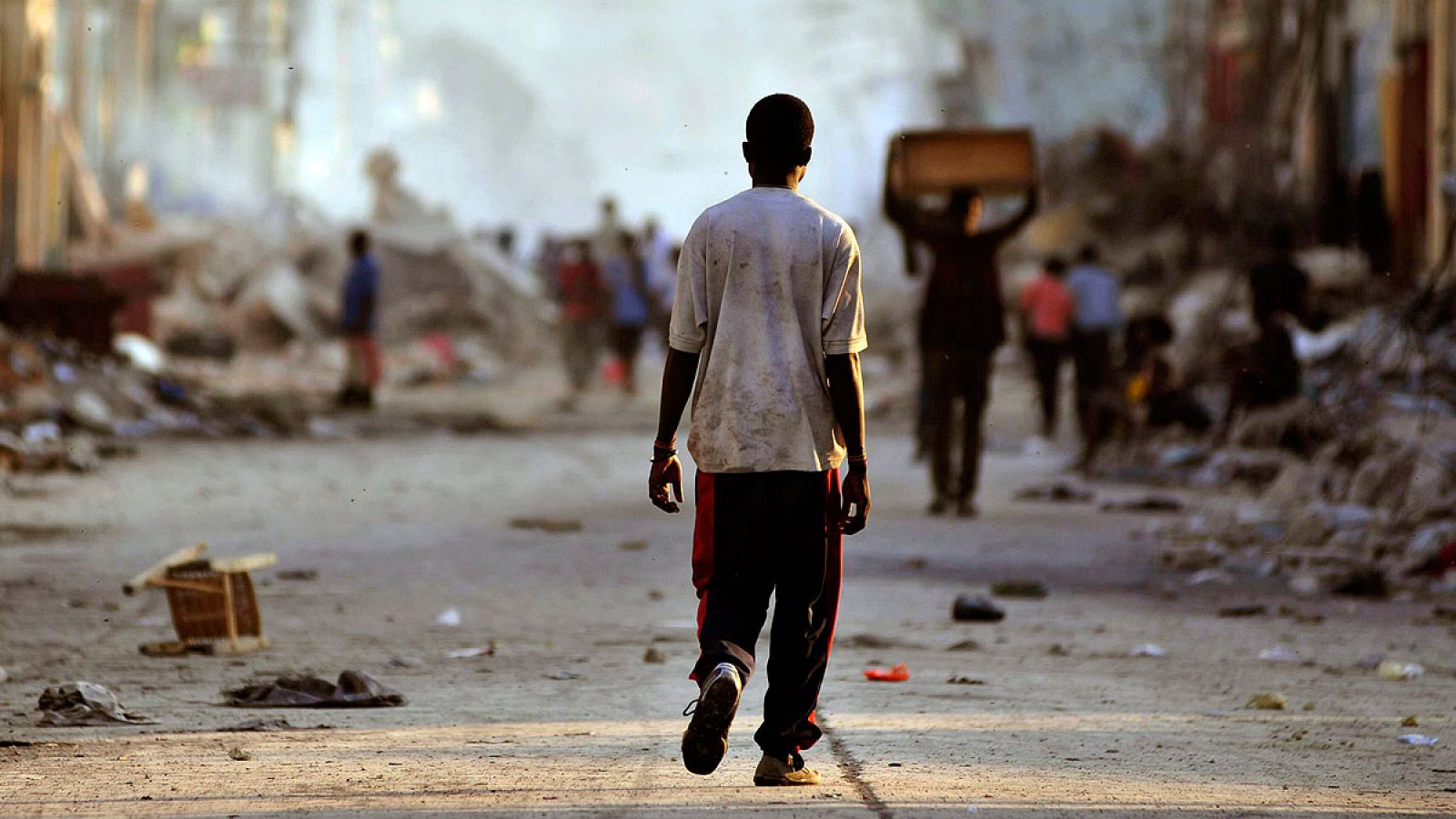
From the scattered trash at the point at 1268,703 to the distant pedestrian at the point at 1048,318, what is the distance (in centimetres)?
1134

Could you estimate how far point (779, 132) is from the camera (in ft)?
15.2

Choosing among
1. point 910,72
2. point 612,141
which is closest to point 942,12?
point 910,72

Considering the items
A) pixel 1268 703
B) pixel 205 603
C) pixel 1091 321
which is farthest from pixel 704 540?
pixel 1091 321

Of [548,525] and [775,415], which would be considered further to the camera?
[548,525]

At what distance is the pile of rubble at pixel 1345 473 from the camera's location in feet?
32.6

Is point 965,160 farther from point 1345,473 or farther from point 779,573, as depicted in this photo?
point 779,573

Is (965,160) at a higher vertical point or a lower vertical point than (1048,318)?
higher

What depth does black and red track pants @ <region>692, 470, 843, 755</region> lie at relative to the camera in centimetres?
458

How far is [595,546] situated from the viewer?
33.9 feet

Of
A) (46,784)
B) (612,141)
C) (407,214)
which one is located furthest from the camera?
(612,141)

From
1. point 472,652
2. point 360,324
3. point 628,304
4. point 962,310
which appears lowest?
point 628,304

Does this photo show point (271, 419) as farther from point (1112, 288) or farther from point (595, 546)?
point (595, 546)

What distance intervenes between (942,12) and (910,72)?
4.63 metres

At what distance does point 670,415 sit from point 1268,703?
99.1 inches
